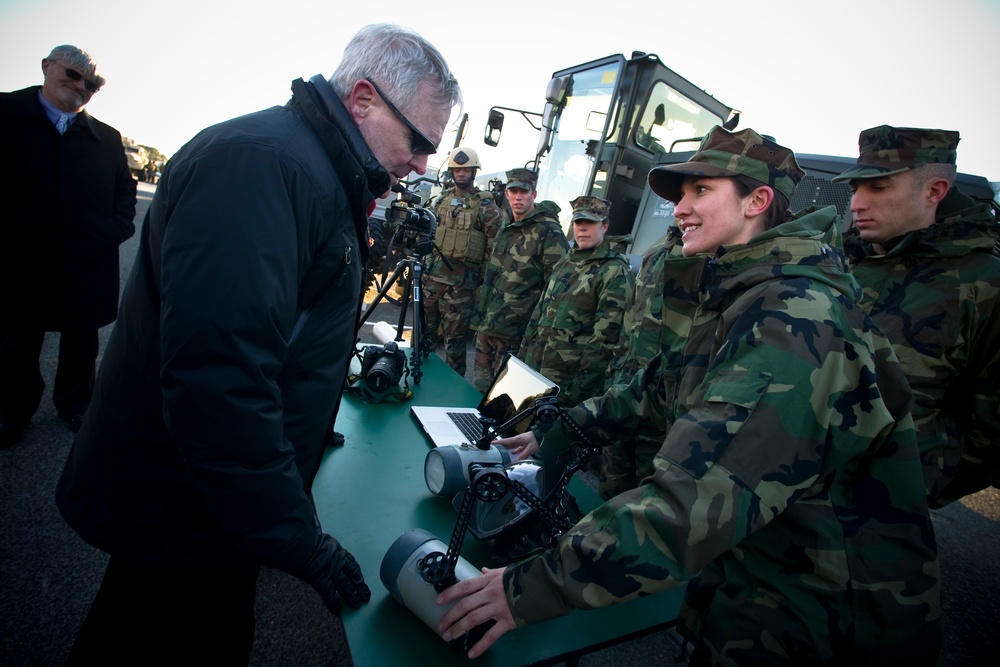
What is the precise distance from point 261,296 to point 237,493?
39 cm

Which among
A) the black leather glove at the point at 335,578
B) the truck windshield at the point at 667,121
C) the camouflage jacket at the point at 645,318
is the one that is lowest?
the black leather glove at the point at 335,578

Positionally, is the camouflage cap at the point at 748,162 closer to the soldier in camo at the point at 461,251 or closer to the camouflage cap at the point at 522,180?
the camouflage cap at the point at 522,180

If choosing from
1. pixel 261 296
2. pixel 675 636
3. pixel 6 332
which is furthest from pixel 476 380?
pixel 261 296

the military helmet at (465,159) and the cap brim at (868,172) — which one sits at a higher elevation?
the cap brim at (868,172)

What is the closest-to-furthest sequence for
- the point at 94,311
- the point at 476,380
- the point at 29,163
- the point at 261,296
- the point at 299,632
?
1. the point at 261,296
2. the point at 299,632
3. the point at 29,163
4. the point at 94,311
5. the point at 476,380

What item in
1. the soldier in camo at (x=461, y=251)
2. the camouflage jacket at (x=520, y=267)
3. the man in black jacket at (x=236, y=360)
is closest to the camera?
the man in black jacket at (x=236, y=360)

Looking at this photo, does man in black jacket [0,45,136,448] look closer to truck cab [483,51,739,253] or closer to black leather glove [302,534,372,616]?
black leather glove [302,534,372,616]

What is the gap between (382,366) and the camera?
7.77ft

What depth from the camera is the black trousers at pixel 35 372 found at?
2881mm

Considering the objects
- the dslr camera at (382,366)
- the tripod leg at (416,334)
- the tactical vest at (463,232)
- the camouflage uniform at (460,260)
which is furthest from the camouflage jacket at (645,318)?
the tactical vest at (463,232)

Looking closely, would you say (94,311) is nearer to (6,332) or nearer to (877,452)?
(6,332)

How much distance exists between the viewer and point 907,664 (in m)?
1.10

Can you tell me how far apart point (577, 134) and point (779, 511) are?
5.49m

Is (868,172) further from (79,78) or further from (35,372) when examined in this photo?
(35,372)
